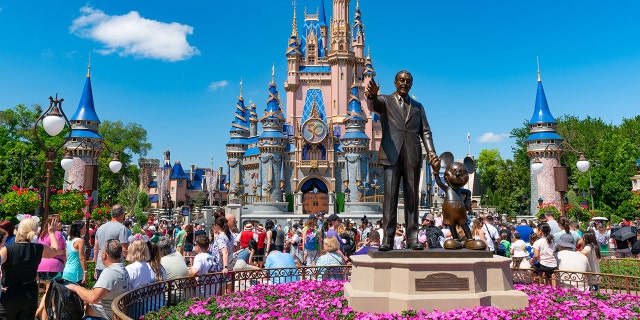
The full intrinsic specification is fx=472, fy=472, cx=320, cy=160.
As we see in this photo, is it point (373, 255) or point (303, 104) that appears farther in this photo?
point (303, 104)

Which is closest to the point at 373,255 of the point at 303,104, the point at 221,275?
the point at 221,275

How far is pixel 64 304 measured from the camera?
5.69 metres

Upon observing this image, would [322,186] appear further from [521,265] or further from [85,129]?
[521,265]

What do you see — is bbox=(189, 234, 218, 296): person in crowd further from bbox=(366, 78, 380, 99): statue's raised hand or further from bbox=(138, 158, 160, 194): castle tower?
bbox=(138, 158, 160, 194): castle tower

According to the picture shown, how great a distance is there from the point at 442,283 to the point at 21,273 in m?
5.26

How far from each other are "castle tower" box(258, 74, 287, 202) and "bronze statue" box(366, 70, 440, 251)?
38436 mm

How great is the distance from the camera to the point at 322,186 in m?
47.5

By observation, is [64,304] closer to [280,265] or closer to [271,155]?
[280,265]

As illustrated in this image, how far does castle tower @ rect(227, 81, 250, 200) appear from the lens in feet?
168

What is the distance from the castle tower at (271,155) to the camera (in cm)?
4572

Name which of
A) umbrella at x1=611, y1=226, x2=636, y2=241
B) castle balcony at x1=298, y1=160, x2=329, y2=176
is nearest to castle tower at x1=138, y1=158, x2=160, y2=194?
castle balcony at x1=298, y1=160, x2=329, y2=176

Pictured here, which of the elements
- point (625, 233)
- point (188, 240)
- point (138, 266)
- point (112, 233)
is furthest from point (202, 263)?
point (625, 233)

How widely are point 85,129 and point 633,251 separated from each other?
139ft

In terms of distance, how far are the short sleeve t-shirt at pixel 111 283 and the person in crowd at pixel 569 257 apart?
7786mm
